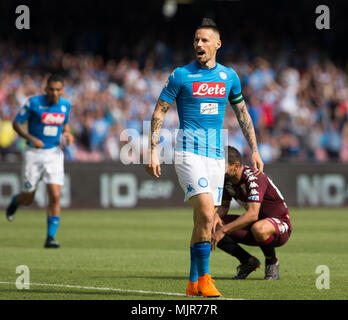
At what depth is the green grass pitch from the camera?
8.33 m

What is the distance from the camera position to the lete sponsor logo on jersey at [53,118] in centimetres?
1336

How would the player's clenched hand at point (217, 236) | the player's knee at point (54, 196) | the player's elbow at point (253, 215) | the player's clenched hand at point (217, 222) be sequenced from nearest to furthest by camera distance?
the player's clenched hand at point (217, 222), the player's clenched hand at point (217, 236), the player's elbow at point (253, 215), the player's knee at point (54, 196)

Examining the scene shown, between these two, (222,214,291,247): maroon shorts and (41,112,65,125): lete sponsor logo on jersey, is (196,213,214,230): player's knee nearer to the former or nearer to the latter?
(222,214,291,247): maroon shorts

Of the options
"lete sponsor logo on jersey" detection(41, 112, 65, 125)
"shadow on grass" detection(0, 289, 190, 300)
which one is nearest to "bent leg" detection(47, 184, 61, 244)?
"lete sponsor logo on jersey" detection(41, 112, 65, 125)

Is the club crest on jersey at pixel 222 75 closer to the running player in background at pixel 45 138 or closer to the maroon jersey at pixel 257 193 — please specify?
the maroon jersey at pixel 257 193

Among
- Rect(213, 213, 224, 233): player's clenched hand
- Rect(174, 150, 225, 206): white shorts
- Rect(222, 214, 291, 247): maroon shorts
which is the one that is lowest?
Rect(222, 214, 291, 247): maroon shorts

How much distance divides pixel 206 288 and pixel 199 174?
3.55ft

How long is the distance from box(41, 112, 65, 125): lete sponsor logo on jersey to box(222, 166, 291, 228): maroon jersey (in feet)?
15.0

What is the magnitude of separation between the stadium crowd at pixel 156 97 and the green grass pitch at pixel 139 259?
3.82 m

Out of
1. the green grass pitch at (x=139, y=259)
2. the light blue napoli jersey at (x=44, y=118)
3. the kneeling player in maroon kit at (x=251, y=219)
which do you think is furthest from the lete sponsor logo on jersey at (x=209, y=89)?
the light blue napoli jersey at (x=44, y=118)

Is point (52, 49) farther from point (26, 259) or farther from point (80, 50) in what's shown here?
point (26, 259)

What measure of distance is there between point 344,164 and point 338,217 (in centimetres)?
328
